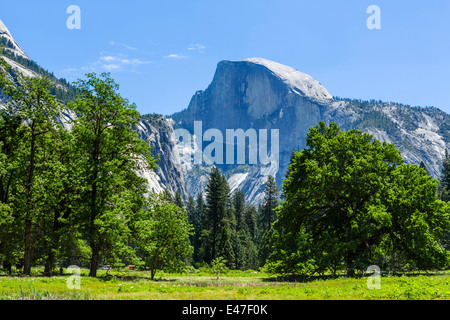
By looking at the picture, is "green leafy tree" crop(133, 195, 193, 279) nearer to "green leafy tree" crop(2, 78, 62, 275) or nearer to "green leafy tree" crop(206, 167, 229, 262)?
"green leafy tree" crop(2, 78, 62, 275)

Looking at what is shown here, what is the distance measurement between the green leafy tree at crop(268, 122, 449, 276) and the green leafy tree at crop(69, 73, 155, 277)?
13.6 meters

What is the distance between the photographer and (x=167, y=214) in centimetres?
3425

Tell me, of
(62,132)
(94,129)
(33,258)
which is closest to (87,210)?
(94,129)

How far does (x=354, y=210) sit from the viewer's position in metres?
32.9

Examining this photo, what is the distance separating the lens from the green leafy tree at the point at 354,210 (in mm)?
30094

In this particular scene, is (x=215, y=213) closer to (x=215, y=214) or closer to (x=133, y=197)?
(x=215, y=214)

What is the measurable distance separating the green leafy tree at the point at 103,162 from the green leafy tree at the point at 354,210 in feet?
44.7

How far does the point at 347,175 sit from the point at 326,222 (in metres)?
6.15

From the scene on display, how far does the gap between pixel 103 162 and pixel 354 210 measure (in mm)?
21354

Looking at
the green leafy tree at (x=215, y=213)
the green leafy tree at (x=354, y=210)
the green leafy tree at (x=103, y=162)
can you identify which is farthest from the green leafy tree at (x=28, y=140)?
the green leafy tree at (x=215, y=213)

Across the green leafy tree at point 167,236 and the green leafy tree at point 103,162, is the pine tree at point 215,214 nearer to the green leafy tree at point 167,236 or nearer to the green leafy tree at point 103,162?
the green leafy tree at point 167,236

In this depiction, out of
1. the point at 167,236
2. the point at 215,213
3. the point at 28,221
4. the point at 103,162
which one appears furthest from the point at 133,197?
the point at 215,213

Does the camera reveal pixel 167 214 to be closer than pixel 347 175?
No
